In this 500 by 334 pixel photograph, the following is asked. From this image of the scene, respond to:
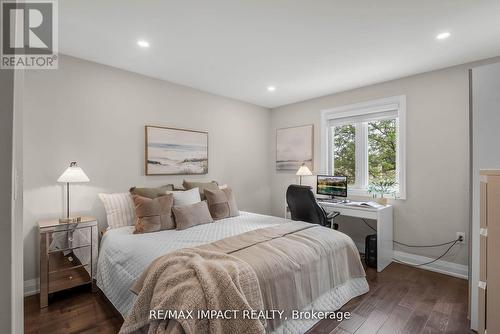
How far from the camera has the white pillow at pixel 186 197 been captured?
2.84m

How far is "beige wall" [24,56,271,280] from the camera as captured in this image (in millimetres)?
2408

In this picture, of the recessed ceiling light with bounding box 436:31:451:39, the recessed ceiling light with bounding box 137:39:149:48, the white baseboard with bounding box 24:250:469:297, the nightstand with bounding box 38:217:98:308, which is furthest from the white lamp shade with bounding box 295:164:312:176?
the nightstand with bounding box 38:217:98:308

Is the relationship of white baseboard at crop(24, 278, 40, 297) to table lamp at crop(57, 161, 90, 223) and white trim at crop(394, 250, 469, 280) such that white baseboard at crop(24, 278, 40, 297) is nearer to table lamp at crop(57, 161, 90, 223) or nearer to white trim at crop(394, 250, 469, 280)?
table lamp at crop(57, 161, 90, 223)

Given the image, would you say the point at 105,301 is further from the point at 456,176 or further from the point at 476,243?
the point at 456,176

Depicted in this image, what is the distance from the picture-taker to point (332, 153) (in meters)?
4.04

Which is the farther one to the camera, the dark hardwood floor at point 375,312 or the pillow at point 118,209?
the pillow at point 118,209

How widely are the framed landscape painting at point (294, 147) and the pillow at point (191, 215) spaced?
6.86ft

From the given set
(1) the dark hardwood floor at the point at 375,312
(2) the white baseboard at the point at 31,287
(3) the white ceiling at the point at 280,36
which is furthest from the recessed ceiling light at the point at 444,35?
(2) the white baseboard at the point at 31,287

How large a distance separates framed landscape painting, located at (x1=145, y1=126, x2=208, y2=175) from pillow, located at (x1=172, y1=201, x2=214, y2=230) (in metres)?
0.84

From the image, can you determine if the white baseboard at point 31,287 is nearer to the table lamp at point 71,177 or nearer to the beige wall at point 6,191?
the table lamp at point 71,177

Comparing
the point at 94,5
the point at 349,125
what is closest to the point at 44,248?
the point at 94,5

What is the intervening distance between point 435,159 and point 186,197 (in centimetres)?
304

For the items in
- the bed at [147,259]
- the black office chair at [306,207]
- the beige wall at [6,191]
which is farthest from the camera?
the black office chair at [306,207]

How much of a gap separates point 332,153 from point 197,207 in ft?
7.99
